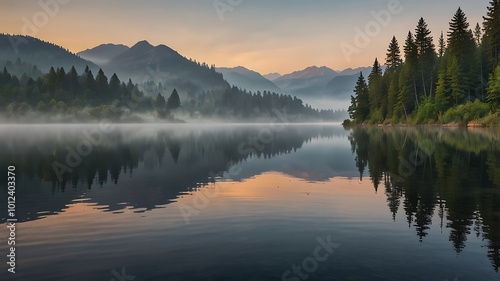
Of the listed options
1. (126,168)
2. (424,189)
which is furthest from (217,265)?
(126,168)

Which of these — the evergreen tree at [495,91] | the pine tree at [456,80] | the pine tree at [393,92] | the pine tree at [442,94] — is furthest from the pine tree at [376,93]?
the evergreen tree at [495,91]

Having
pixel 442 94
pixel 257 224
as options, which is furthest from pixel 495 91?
pixel 257 224

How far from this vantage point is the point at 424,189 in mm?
24172

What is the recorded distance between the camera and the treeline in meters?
99.9

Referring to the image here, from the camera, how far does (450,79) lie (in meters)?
113

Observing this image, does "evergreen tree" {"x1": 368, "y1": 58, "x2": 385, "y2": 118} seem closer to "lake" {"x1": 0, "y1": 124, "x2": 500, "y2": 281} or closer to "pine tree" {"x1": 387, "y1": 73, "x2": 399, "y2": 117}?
"pine tree" {"x1": 387, "y1": 73, "x2": 399, "y2": 117}

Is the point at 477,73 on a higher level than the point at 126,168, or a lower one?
higher

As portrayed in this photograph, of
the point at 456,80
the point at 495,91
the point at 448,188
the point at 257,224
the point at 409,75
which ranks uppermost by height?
the point at 409,75

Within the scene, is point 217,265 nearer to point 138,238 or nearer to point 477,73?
point 138,238

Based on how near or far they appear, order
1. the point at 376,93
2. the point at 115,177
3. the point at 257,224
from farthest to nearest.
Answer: the point at 376,93 → the point at 115,177 → the point at 257,224

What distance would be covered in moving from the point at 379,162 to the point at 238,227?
25949 millimetres

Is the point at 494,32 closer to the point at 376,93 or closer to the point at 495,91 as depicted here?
the point at 495,91

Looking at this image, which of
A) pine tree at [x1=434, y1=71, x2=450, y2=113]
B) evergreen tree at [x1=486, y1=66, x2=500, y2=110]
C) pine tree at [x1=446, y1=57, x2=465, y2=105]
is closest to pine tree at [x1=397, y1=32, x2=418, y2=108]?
pine tree at [x1=434, y1=71, x2=450, y2=113]

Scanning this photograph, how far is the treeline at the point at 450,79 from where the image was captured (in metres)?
99.9
